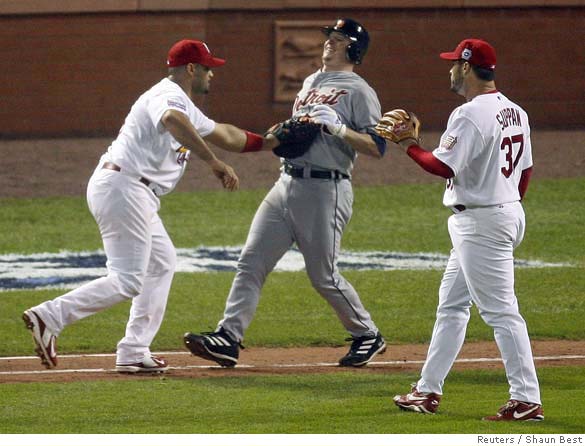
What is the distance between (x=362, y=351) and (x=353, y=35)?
6.50 ft

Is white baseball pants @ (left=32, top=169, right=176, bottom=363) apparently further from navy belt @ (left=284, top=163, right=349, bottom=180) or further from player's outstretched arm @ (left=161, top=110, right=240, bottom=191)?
navy belt @ (left=284, top=163, right=349, bottom=180)

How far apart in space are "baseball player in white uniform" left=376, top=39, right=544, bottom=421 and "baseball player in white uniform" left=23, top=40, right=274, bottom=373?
163 cm

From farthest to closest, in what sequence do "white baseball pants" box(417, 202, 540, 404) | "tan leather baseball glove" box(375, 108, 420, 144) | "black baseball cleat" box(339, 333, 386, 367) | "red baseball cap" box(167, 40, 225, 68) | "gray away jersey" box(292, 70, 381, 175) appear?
1. "black baseball cleat" box(339, 333, 386, 367)
2. "gray away jersey" box(292, 70, 381, 175)
3. "red baseball cap" box(167, 40, 225, 68)
4. "tan leather baseball glove" box(375, 108, 420, 144)
5. "white baseball pants" box(417, 202, 540, 404)

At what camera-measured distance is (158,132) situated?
8281 millimetres

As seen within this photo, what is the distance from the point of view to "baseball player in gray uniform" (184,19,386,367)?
869 cm

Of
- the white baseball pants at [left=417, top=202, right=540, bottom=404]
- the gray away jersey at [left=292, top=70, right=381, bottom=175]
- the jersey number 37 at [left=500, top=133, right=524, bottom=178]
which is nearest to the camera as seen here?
the white baseball pants at [left=417, top=202, right=540, bottom=404]

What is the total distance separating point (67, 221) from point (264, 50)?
21.5ft

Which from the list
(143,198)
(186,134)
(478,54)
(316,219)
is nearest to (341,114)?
(316,219)

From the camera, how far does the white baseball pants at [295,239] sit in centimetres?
873

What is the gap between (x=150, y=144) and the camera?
8359 millimetres

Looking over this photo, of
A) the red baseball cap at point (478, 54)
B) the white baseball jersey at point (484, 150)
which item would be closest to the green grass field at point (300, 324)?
the white baseball jersey at point (484, 150)

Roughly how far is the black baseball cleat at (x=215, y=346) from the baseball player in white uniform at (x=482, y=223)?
6.02ft

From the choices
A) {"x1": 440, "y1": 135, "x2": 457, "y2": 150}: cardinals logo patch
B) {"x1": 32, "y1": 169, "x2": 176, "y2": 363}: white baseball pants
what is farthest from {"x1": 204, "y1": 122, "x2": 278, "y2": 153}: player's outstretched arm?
{"x1": 440, "y1": 135, "x2": 457, "y2": 150}: cardinals logo patch
